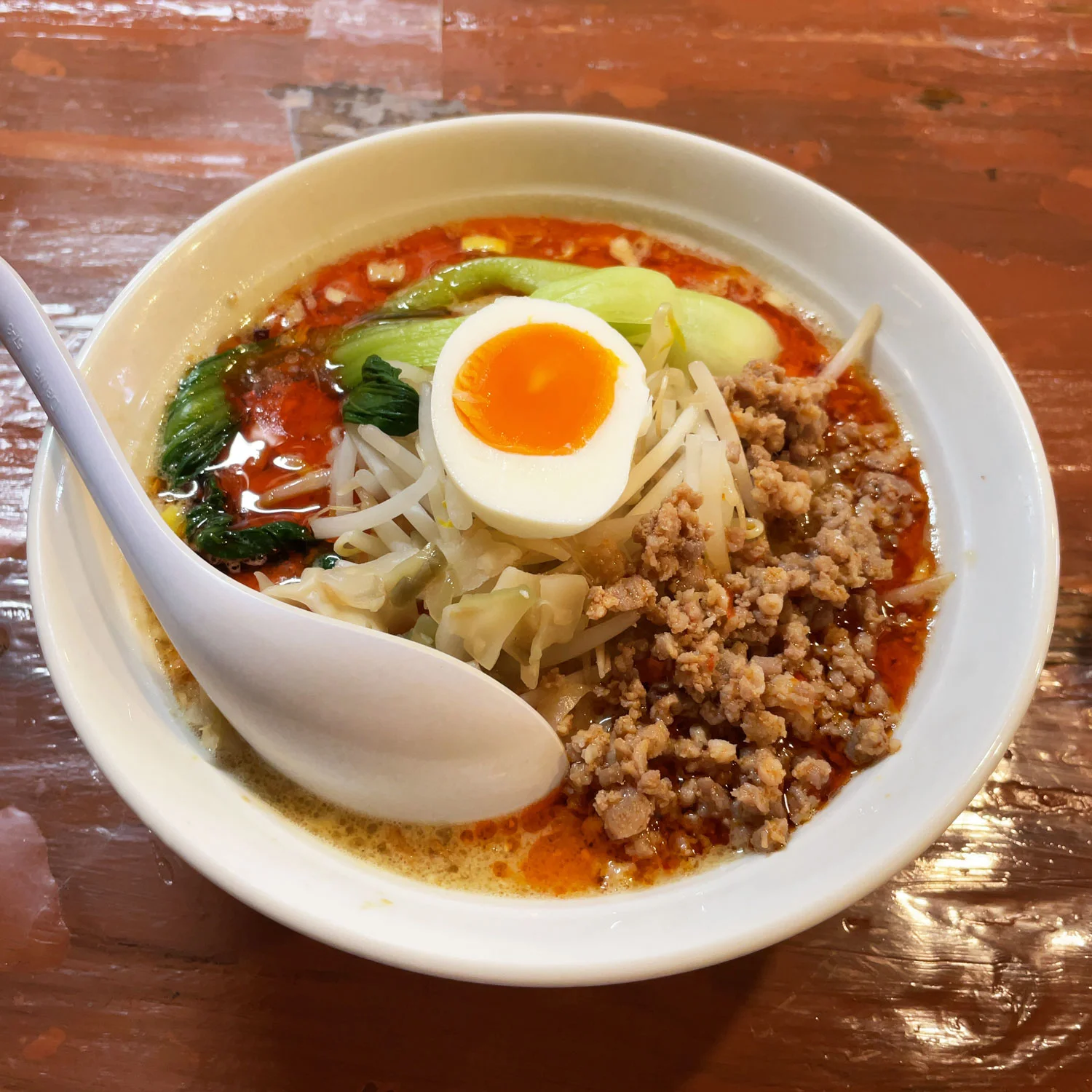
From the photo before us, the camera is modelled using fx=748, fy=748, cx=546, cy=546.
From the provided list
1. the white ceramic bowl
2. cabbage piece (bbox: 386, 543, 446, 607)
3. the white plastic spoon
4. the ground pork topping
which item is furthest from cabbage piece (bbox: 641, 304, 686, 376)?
the white plastic spoon

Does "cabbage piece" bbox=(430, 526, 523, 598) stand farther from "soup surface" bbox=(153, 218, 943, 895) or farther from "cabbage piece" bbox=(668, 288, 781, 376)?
"cabbage piece" bbox=(668, 288, 781, 376)

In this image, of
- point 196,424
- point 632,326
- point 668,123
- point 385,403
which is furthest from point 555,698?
point 668,123

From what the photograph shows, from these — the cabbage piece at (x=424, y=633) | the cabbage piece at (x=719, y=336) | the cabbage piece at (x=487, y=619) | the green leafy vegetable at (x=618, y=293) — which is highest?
the green leafy vegetable at (x=618, y=293)

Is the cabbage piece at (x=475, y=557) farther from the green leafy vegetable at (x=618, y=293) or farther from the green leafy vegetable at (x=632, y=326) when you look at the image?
the green leafy vegetable at (x=618, y=293)

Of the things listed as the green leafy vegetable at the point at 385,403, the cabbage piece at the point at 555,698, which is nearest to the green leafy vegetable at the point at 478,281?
the green leafy vegetable at the point at 385,403

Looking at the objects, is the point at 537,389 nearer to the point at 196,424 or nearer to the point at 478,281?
the point at 478,281

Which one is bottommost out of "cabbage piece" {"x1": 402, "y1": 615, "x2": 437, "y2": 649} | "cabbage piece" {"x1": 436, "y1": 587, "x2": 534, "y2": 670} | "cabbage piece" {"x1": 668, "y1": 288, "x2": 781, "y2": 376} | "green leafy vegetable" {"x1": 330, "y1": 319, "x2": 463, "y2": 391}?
"cabbage piece" {"x1": 402, "y1": 615, "x2": 437, "y2": 649}

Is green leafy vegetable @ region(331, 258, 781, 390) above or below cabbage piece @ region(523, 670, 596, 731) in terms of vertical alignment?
above
